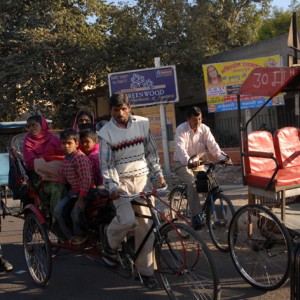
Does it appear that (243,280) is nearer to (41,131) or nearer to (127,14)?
(41,131)

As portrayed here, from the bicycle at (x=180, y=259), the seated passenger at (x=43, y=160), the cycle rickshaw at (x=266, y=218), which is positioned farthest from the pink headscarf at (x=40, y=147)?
the cycle rickshaw at (x=266, y=218)

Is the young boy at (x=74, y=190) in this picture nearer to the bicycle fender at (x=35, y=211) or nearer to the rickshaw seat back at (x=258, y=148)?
the bicycle fender at (x=35, y=211)

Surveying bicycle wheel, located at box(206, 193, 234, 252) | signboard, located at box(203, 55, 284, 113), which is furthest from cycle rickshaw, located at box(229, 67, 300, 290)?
signboard, located at box(203, 55, 284, 113)

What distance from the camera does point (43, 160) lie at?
4832mm

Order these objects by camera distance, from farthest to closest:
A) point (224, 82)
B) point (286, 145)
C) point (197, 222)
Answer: point (224, 82)
point (197, 222)
point (286, 145)

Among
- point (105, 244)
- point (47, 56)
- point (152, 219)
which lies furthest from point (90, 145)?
point (47, 56)

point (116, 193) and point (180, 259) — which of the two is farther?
point (116, 193)

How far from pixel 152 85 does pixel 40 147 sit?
28.4ft

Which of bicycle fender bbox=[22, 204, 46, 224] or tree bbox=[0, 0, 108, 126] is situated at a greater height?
tree bbox=[0, 0, 108, 126]

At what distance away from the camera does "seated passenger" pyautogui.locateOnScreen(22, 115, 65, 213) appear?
4.82 metres

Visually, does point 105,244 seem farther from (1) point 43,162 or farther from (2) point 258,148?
(2) point 258,148

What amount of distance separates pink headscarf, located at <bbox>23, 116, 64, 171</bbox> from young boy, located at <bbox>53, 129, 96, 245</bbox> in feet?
1.20

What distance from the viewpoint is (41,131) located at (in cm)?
505

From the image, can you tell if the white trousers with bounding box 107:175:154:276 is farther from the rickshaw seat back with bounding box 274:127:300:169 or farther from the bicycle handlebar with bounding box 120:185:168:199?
the rickshaw seat back with bounding box 274:127:300:169
